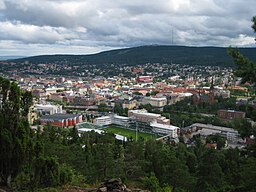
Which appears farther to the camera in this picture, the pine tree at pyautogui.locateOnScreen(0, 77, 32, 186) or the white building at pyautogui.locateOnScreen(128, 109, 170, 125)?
the white building at pyautogui.locateOnScreen(128, 109, 170, 125)

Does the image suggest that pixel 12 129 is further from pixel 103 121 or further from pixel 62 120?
pixel 103 121

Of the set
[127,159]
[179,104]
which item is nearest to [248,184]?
[127,159]

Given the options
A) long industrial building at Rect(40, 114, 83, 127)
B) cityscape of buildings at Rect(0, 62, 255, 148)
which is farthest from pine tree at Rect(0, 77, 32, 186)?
long industrial building at Rect(40, 114, 83, 127)

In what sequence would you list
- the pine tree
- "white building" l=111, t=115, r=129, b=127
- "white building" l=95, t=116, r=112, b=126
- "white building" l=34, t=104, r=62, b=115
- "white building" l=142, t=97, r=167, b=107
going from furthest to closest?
"white building" l=142, t=97, r=167, b=107 < "white building" l=34, t=104, r=62, b=115 < "white building" l=111, t=115, r=129, b=127 < "white building" l=95, t=116, r=112, b=126 < the pine tree

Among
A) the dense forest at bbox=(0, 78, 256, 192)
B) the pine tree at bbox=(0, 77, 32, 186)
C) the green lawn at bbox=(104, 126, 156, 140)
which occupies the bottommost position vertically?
the green lawn at bbox=(104, 126, 156, 140)

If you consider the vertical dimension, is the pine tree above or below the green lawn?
above

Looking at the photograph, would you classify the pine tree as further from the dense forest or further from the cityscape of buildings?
the cityscape of buildings

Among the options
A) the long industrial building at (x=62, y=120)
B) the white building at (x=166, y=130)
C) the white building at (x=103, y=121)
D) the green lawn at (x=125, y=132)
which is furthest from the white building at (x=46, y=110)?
the white building at (x=166, y=130)

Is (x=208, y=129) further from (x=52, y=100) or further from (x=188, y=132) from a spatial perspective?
(x=52, y=100)

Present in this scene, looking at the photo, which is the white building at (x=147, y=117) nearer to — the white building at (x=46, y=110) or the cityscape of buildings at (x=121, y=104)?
the cityscape of buildings at (x=121, y=104)

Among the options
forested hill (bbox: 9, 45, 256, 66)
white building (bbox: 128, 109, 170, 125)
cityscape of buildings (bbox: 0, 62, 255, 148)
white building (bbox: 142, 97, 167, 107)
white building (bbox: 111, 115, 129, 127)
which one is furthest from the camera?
forested hill (bbox: 9, 45, 256, 66)

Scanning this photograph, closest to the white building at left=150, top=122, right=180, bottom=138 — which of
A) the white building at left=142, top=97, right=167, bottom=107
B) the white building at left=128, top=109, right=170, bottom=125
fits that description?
the white building at left=128, top=109, right=170, bottom=125

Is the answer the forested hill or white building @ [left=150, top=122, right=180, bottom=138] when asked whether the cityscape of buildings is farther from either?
the forested hill
